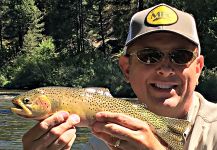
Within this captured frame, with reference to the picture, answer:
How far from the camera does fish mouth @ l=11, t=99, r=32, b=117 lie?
11.3ft

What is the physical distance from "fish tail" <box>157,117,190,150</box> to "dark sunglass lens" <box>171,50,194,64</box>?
44 cm

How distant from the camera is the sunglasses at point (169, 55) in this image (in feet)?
12.4

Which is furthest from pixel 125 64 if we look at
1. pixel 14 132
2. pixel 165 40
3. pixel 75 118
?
pixel 14 132

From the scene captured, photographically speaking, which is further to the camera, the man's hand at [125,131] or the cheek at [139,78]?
the cheek at [139,78]

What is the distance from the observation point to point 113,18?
71.8 m

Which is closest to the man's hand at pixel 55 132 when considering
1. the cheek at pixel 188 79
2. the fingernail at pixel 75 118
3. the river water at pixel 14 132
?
the fingernail at pixel 75 118

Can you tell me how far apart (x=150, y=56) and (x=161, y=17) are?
0.32m

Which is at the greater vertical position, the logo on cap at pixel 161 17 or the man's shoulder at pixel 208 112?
the logo on cap at pixel 161 17

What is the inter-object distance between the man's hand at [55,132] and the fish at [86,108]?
0.33ft

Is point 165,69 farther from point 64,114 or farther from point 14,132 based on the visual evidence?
point 14,132

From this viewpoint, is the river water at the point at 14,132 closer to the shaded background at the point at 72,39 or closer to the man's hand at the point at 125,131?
the man's hand at the point at 125,131

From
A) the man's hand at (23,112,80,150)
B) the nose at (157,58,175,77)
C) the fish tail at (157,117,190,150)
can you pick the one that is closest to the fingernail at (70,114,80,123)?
the man's hand at (23,112,80,150)

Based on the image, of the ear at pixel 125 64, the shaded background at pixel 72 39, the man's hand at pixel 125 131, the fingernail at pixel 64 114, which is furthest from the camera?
the shaded background at pixel 72 39

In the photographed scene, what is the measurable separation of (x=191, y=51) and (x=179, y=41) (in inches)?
4.5
